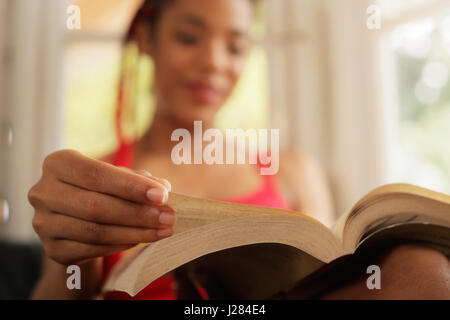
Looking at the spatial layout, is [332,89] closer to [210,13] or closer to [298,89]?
[298,89]

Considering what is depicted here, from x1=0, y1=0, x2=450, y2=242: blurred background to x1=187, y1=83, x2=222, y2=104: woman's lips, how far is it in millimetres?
367

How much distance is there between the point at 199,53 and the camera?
918mm

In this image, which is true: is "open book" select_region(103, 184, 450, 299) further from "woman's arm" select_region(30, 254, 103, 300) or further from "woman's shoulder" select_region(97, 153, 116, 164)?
"woman's shoulder" select_region(97, 153, 116, 164)

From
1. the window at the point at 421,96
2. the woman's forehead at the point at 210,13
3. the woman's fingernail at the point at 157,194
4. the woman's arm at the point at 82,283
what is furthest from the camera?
the window at the point at 421,96

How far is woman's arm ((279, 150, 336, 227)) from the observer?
109cm

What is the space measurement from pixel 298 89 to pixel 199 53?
0.70 m

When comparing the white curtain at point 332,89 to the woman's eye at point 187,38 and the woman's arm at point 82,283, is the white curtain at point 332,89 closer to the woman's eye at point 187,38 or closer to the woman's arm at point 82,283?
the woman's eye at point 187,38

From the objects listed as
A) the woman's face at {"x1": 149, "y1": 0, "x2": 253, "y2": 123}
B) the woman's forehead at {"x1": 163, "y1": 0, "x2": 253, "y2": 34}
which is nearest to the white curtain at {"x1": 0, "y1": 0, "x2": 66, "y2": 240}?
the woman's face at {"x1": 149, "y1": 0, "x2": 253, "y2": 123}

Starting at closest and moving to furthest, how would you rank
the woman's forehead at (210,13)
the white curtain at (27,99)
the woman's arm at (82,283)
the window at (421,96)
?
the woman's arm at (82,283)
the woman's forehead at (210,13)
the window at (421,96)
the white curtain at (27,99)

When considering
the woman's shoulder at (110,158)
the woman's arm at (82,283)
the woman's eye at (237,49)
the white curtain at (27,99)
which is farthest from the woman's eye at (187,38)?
the white curtain at (27,99)

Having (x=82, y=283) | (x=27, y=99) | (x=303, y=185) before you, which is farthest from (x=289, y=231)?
(x=27, y=99)

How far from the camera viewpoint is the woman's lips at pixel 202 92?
3.13ft

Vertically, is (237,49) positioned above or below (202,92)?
above

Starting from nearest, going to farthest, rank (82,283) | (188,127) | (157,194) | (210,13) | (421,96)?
1. (157,194)
2. (82,283)
3. (210,13)
4. (188,127)
5. (421,96)
